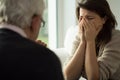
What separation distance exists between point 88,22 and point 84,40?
0.13m

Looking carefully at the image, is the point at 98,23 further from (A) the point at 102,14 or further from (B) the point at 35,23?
(B) the point at 35,23

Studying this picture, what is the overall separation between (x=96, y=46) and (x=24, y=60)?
3.13 feet

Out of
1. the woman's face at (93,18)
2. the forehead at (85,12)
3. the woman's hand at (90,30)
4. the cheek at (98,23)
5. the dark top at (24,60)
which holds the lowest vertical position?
the dark top at (24,60)

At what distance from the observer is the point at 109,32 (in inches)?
74.0

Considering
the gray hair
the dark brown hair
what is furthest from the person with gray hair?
the dark brown hair

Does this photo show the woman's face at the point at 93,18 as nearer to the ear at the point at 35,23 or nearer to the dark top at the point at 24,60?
the ear at the point at 35,23

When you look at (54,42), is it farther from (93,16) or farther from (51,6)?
(93,16)

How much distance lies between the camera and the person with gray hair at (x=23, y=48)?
1034 mm

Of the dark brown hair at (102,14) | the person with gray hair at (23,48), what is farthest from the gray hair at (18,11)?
the dark brown hair at (102,14)

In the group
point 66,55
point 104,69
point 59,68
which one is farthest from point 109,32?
point 59,68

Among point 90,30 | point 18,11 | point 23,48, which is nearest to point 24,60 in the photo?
point 23,48

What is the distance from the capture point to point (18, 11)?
3.78ft

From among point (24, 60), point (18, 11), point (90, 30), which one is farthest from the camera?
point (90, 30)

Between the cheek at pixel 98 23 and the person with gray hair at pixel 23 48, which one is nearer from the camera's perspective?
the person with gray hair at pixel 23 48
